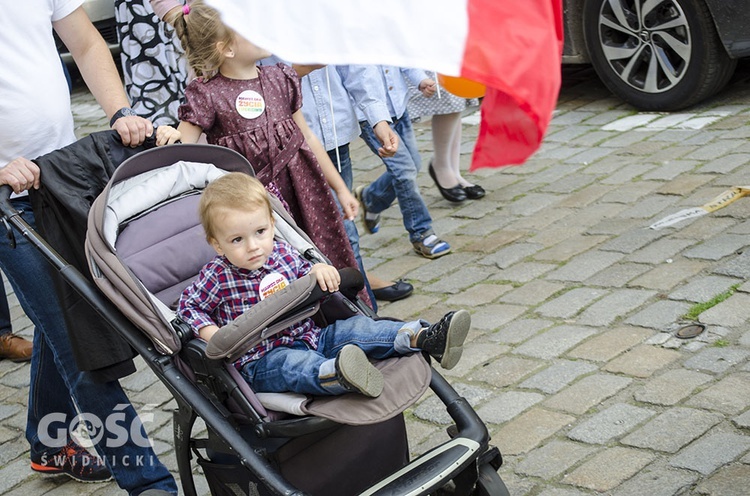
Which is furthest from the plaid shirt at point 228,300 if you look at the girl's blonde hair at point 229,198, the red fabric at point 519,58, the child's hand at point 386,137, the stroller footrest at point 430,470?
the child's hand at point 386,137

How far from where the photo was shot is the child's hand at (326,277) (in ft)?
10.3

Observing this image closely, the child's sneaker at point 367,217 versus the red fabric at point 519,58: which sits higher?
the red fabric at point 519,58

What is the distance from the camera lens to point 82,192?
11.2 feet

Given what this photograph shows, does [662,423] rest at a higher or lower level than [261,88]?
lower

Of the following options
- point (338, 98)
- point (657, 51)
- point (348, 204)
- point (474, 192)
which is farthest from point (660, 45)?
point (348, 204)

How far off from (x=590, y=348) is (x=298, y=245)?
1568 millimetres

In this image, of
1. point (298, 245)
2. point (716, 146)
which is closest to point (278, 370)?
point (298, 245)

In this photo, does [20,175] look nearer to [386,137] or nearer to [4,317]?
[386,137]

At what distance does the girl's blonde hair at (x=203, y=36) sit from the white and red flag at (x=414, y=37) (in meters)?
2.04

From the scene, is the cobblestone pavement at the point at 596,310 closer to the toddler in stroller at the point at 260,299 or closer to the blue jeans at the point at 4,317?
the blue jeans at the point at 4,317

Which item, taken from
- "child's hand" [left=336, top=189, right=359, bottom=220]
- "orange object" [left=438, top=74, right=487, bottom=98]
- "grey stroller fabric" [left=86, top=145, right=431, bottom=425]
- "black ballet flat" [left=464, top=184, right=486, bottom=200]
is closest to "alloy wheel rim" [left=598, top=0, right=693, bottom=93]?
"black ballet flat" [left=464, top=184, right=486, bottom=200]

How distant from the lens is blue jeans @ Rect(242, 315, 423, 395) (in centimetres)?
294

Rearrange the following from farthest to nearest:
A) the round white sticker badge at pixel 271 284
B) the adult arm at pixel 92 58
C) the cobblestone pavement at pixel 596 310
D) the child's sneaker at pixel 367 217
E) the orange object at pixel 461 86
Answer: the child's sneaker at pixel 367 217 → the adult arm at pixel 92 58 → the cobblestone pavement at pixel 596 310 → the round white sticker badge at pixel 271 284 → the orange object at pixel 461 86

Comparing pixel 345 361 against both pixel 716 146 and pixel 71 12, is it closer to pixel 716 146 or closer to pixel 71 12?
pixel 71 12
